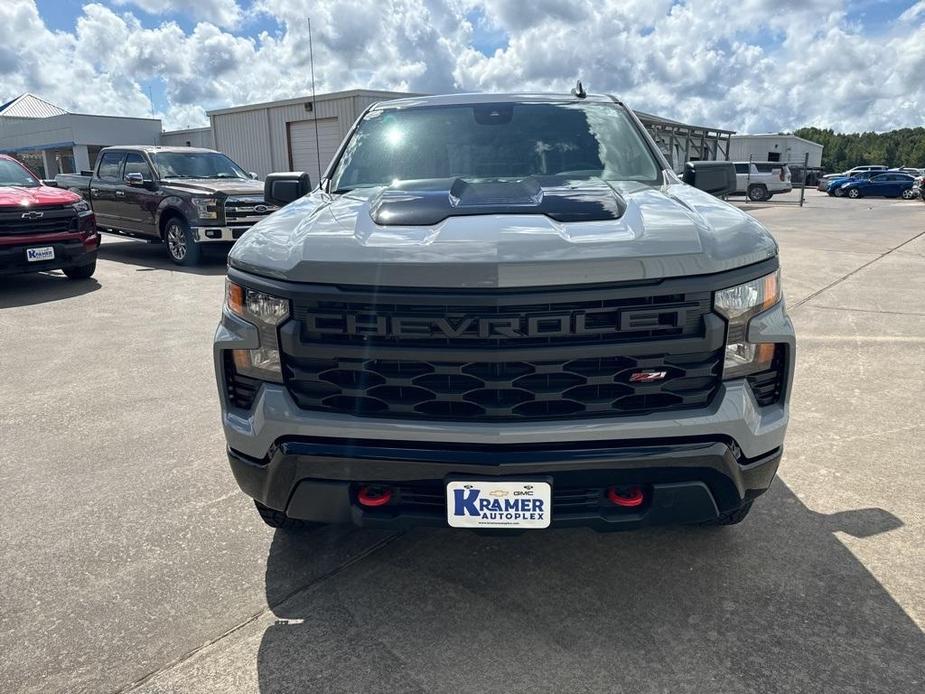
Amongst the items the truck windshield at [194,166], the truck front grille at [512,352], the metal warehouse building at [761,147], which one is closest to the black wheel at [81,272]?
the truck windshield at [194,166]

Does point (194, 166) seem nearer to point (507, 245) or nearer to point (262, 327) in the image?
point (262, 327)

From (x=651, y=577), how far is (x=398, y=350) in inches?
53.6

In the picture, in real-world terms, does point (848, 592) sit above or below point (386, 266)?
below

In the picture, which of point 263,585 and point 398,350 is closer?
point 398,350

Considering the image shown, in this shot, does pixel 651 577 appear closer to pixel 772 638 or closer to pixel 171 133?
pixel 772 638

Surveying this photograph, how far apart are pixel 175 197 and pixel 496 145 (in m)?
7.92

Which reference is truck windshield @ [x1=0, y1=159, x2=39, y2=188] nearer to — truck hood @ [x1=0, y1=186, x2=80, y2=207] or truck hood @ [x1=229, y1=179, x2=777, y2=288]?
truck hood @ [x1=0, y1=186, x2=80, y2=207]

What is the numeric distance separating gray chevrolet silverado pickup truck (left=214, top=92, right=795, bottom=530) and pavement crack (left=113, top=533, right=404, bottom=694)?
1.56ft

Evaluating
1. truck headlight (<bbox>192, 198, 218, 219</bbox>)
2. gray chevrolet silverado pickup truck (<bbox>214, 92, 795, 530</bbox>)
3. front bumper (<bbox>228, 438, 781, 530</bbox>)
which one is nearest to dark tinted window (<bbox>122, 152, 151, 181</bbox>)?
truck headlight (<bbox>192, 198, 218, 219</bbox>)

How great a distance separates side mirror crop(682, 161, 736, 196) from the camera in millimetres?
3559

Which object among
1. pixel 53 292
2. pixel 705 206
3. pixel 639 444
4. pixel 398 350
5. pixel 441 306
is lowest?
pixel 53 292

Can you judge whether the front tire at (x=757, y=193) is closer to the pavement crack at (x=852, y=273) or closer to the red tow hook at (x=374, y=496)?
the pavement crack at (x=852, y=273)

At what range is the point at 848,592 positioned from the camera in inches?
97.0

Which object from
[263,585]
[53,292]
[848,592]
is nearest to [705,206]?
[848,592]
